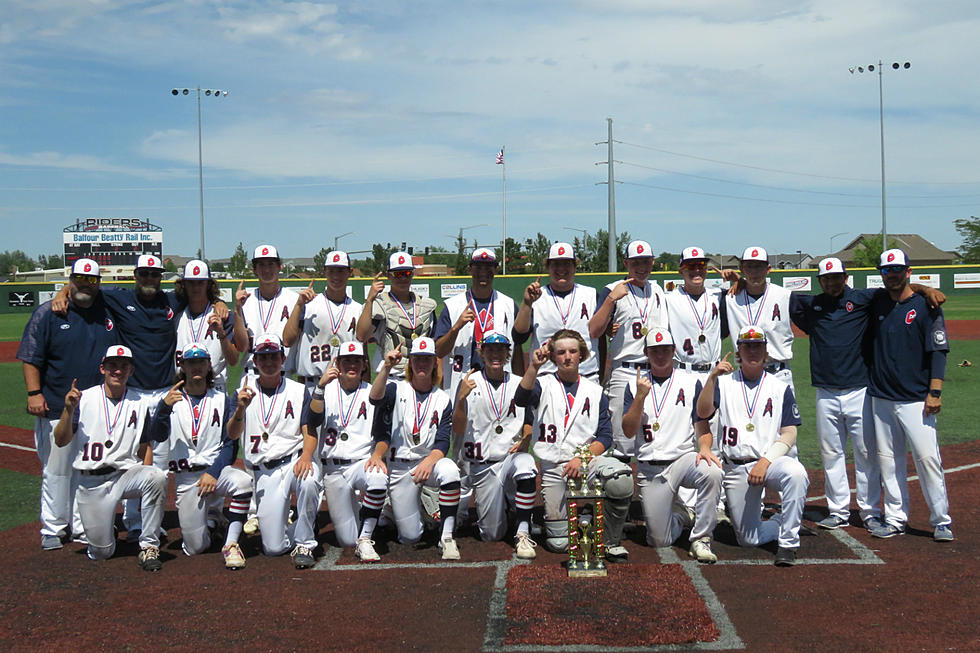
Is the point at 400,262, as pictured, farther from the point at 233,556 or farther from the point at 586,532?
the point at 586,532

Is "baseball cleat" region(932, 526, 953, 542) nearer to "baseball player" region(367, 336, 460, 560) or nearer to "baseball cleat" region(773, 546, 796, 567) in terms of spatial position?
"baseball cleat" region(773, 546, 796, 567)

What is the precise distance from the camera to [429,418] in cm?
662

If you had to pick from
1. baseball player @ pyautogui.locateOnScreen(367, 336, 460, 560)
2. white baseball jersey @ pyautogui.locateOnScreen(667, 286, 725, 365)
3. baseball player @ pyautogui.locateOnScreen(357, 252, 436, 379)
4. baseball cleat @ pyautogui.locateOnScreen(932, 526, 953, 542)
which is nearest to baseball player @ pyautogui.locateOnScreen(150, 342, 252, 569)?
baseball player @ pyautogui.locateOnScreen(367, 336, 460, 560)

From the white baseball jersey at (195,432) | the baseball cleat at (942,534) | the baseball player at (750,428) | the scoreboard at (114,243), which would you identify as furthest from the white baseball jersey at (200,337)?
the scoreboard at (114,243)

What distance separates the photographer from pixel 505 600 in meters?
5.21

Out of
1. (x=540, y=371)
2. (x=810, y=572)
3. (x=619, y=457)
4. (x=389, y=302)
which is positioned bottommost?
(x=810, y=572)

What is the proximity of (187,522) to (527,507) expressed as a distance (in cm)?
254

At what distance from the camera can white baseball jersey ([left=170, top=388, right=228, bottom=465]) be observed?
256 inches

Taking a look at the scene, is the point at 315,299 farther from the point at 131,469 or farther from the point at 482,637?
the point at 482,637

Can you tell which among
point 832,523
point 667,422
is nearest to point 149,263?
point 667,422

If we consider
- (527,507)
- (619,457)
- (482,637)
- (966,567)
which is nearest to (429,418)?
(527,507)

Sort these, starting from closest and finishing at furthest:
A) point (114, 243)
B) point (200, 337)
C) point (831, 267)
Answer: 1. point (831, 267)
2. point (200, 337)
3. point (114, 243)

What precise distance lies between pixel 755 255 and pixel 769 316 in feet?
1.74

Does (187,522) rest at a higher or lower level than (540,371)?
lower
